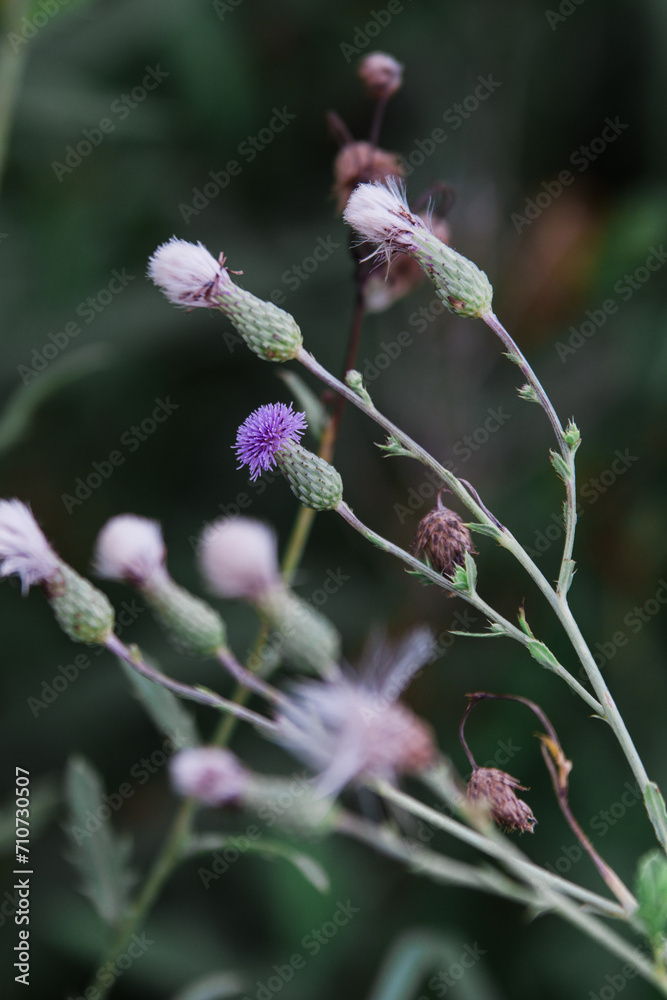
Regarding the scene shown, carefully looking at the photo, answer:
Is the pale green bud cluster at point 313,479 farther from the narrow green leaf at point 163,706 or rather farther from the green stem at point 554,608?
the narrow green leaf at point 163,706

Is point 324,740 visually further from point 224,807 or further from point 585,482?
point 585,482

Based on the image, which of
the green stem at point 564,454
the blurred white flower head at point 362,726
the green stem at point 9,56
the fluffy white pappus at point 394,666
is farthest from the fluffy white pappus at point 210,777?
the green stem at point 9,56

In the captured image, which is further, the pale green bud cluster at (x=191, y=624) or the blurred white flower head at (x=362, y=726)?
→ the pale green bud cluster at (x=191, y=624)

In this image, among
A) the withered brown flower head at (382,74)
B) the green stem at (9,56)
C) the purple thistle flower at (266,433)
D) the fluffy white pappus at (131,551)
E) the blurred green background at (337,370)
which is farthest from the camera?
the blurred green background at (337,370)

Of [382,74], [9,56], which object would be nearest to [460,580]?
[382,74]

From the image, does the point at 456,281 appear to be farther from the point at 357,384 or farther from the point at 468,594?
the point at 468,594

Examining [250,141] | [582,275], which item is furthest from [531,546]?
[250,141]
